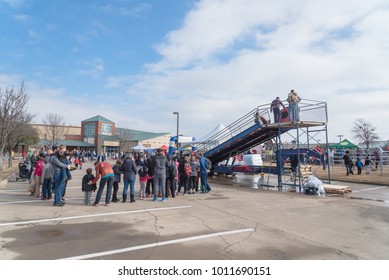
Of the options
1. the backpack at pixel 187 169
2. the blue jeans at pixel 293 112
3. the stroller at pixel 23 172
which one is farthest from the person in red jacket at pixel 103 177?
the blue jeans at pixel 293 112

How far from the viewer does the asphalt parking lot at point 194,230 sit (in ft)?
15.3

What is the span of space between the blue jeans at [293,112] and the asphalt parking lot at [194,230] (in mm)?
4486

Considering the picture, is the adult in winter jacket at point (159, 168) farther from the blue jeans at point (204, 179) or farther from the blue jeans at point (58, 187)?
the blue jeans at point (58, 187)

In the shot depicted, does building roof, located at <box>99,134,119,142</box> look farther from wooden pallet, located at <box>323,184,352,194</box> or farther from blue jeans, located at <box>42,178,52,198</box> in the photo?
wooden pallet, located at <box>323,184,352,194</box>

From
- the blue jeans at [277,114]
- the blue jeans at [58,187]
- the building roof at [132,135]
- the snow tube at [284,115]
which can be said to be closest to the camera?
the blue jeans at [58,187]

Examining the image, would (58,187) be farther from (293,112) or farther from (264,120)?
(293,112)

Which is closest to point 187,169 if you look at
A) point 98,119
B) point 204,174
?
point 204,174

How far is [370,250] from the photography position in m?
4.99

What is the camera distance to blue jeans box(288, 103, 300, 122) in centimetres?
1274

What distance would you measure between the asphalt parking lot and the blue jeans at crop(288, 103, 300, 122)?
14.7 feet

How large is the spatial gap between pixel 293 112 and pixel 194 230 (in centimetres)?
888
